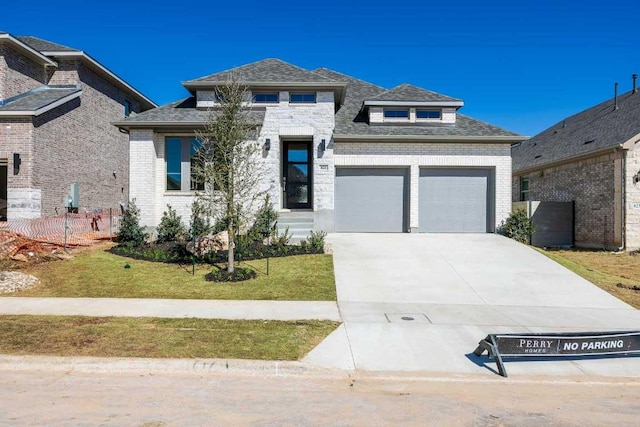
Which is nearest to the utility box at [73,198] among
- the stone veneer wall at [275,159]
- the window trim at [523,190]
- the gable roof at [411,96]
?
the stone veneer wall at [275,159]

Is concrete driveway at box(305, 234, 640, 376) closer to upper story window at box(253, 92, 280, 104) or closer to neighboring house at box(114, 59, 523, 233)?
neighboring house at box(114, 59, 523, 233)

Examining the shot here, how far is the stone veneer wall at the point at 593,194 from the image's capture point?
1803 centimetres

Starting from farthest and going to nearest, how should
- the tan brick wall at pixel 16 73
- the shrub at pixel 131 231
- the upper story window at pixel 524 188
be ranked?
the upper story window at pixel 524 188 → the tan brick wall at pixel 16 73 → the shrub at pixel 131 231

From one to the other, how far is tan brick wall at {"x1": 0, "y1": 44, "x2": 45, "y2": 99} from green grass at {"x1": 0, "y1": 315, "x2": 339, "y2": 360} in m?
14.0

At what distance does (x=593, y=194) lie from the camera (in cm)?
1936

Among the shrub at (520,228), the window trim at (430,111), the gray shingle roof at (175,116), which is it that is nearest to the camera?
the gray shingle roof at (175,116)

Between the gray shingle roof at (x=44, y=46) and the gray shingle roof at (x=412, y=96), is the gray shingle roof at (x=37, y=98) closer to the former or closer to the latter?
the gray shingle roof at (x=44, y=46)

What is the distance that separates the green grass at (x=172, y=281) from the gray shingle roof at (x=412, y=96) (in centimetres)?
870

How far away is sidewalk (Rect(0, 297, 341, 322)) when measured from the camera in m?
8.02

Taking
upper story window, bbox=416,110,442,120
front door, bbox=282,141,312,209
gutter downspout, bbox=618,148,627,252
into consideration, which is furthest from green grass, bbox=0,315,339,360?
gutter downspout, bbox=618,148,627,252

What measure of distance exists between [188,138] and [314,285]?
8.86 meters

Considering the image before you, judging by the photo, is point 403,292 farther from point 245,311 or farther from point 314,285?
point 245,311

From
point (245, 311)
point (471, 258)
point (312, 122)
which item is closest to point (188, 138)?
point (312, 122)

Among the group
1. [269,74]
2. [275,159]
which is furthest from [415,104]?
[275,159]
